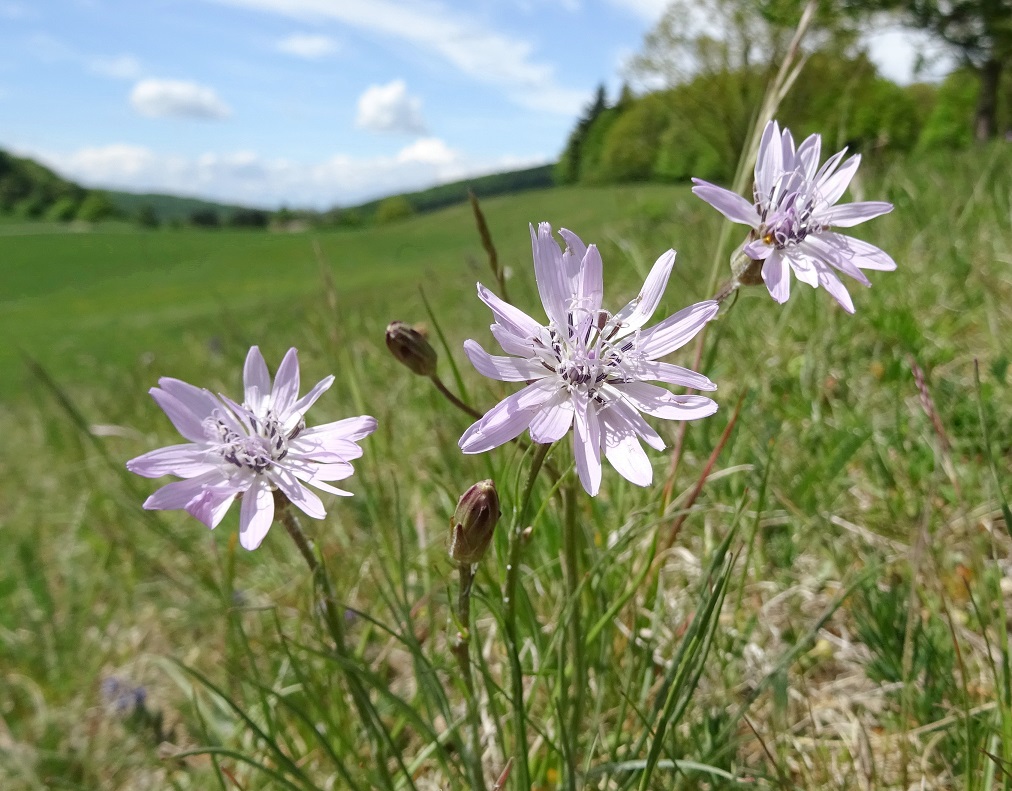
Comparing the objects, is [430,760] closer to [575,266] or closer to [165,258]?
[575,266]

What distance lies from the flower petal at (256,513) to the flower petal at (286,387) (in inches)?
9.5

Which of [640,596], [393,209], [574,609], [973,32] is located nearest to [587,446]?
[574,609]

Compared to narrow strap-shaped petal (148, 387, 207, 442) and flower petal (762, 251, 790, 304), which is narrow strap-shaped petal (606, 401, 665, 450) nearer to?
flower petal (762, 251, 790, 304)

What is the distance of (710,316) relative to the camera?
1.24m

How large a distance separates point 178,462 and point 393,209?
110 meters

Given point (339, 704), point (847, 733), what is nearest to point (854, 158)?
point (847, 733)

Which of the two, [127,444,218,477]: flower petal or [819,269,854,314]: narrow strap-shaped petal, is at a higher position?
[819,269,854,314]: narrow strap-shaped petal

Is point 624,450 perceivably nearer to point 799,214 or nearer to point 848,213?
point 799,214

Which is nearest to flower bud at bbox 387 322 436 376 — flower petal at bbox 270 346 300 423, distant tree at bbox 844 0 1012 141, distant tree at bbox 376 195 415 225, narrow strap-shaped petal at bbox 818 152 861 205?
flower petal at bbox 270 346 300 423

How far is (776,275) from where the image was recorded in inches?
53.0

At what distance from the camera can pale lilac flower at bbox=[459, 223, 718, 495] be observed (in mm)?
1163

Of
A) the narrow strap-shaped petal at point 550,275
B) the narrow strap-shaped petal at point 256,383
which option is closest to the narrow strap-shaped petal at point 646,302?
the narrow strap-shaped petal at point 550,275

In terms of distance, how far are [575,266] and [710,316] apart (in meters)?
0.28

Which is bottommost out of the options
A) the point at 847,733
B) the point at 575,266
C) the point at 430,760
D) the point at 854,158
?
the point at 430,760
